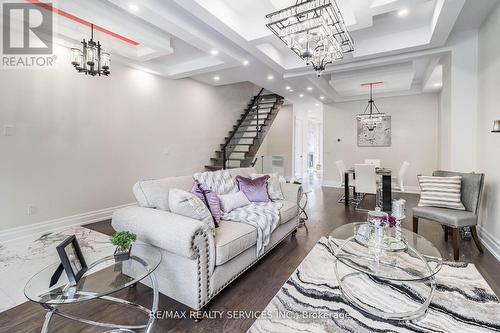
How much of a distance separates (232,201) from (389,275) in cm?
169

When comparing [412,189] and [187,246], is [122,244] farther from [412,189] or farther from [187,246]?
[412,189]

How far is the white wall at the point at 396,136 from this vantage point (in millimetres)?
6672

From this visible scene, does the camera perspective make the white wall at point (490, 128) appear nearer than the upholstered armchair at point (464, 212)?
No

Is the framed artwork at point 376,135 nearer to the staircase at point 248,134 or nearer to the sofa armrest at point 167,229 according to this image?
the staircase at point 248,134

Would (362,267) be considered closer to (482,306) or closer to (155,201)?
(482,306)

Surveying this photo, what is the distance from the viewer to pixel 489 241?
9.70 ft

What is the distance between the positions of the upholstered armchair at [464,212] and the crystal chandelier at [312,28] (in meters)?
2.26

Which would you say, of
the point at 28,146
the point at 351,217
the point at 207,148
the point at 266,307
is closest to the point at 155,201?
the point at 266,307

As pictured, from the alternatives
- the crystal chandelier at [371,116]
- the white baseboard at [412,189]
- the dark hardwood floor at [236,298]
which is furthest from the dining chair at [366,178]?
the white baseboard at [412,189]

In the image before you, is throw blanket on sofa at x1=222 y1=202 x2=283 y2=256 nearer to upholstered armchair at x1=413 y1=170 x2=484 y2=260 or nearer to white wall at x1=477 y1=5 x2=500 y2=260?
upholstered armchair at x1=413 y1=170 x2=484 y2=260

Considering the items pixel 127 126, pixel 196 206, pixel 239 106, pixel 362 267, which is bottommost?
pixel 362 267

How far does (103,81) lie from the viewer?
4.11m

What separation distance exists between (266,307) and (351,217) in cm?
304

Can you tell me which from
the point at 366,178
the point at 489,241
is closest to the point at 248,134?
the point at 366,178
